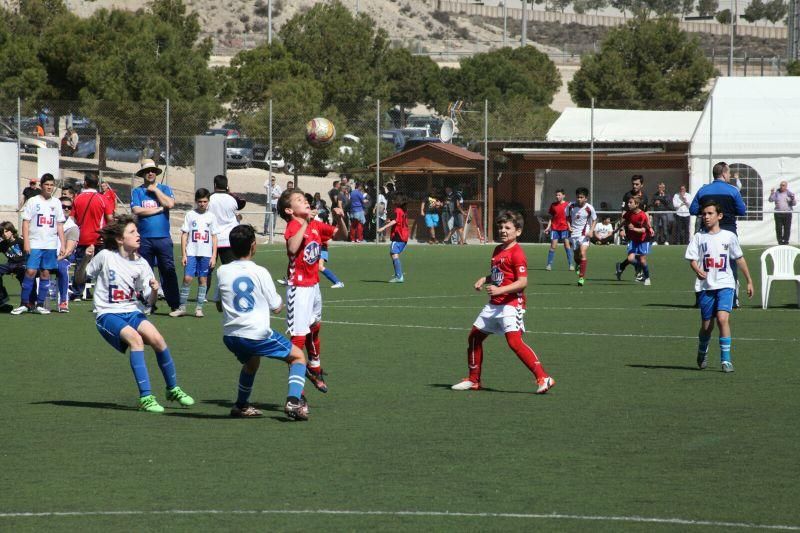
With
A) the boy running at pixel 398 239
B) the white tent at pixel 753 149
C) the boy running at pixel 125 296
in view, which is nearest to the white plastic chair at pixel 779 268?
the boy running at pixel 398 239

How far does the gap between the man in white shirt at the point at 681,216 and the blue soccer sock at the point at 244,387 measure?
29.4 meters

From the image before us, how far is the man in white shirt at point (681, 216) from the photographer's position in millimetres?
38125

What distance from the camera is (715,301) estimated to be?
12547mm

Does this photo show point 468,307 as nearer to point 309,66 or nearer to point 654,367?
point 654,367

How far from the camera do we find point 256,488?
764cm

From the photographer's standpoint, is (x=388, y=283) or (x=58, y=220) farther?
(x=388, y=283)

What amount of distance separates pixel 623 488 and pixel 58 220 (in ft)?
40.6

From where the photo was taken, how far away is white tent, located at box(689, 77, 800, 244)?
40.5 metres

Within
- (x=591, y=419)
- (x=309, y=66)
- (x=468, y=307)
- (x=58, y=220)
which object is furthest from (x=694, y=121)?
(x=591, y=419)

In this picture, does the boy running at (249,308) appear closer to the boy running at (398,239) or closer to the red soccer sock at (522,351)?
the red soccer sock at (522,351)

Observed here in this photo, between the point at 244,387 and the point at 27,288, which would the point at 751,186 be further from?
the point at 244,387

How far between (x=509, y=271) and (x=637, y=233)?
13.4 m

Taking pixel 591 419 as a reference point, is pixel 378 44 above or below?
above

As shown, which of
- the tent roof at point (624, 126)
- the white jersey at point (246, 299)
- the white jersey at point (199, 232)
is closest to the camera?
the white jersey at point (246, 299)
